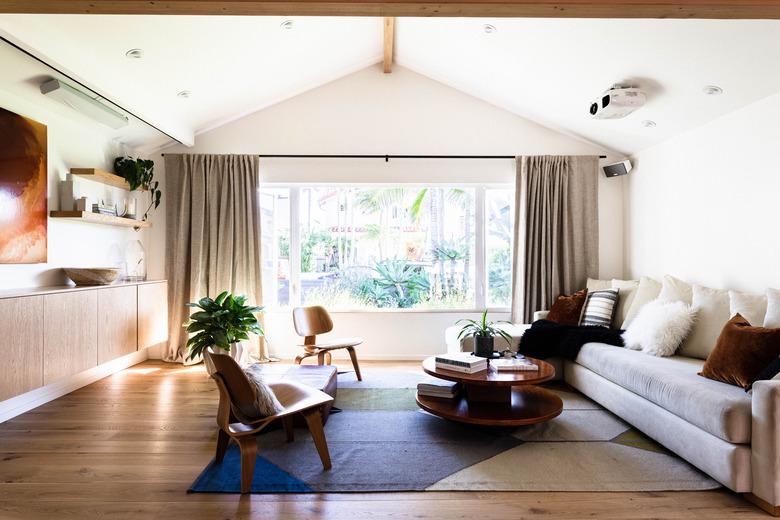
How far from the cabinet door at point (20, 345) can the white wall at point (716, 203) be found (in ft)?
16.3

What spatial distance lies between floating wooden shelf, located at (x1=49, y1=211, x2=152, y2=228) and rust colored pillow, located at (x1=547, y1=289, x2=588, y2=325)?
428 cm

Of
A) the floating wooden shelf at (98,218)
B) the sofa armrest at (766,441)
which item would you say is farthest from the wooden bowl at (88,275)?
the sofa armrest at (766,441)

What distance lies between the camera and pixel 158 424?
10.3 ft

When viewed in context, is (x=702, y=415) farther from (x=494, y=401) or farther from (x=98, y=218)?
(x=98, y=218)

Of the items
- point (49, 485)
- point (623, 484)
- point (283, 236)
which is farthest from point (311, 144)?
point (623, 484)

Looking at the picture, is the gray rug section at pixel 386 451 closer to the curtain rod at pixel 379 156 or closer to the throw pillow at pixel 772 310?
the throw pillow at pixel 772 310

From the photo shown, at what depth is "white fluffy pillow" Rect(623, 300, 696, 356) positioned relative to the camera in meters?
3.29

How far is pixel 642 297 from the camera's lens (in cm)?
407

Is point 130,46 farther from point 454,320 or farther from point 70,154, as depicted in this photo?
point 454,320

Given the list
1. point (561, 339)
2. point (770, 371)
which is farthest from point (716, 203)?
point (770, 371)

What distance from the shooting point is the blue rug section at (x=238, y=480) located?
2.22 meters

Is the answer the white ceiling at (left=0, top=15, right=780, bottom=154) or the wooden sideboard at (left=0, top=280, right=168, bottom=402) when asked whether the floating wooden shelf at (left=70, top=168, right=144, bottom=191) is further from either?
the wooden sideboard at (left=0, top=280, right=168, bottom=402)

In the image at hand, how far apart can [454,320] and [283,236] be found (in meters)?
2.20

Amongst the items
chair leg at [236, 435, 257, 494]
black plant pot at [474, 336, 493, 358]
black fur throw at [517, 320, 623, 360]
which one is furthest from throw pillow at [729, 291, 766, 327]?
chair leg at [236, 435, 257, 494]
